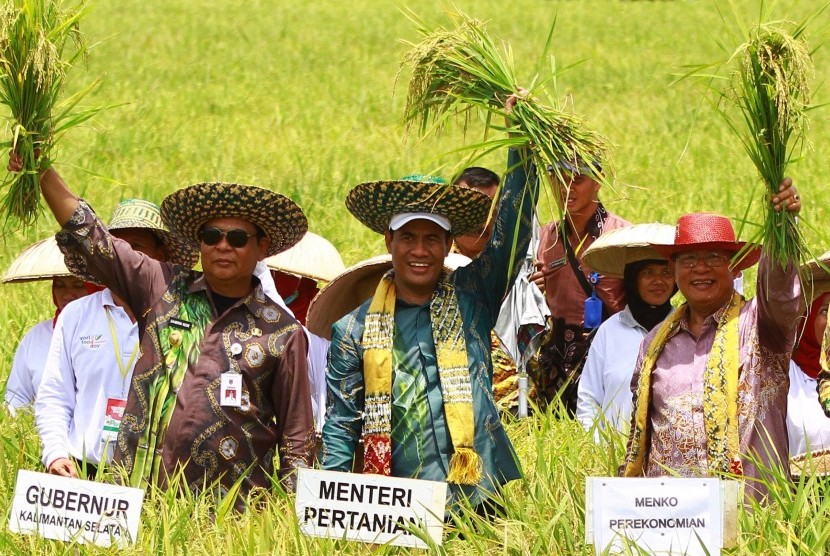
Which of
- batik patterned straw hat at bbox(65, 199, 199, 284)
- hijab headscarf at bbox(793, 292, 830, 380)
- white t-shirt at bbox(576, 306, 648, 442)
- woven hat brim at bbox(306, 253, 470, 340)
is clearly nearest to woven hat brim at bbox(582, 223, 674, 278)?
white t-shirt at bbox(576, 306, 648, 442)

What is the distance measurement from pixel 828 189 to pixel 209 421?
697 cm

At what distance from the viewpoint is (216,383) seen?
4.37m

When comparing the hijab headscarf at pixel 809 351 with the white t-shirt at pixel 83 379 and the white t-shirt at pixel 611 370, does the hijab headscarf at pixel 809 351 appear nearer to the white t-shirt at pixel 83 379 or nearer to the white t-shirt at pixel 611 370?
the white t-shirt at pixel 611 370

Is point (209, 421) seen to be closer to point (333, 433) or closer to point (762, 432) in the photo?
point (333, 433)

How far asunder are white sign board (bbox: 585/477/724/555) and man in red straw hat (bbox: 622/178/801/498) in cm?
30

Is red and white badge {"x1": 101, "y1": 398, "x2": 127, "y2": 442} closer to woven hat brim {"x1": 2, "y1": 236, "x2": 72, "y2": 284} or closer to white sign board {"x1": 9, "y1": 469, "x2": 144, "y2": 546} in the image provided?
white sign board {"x1": 9, "y1": 469, "x2": 144, "y2": 546}

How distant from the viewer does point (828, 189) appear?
10.3 metres

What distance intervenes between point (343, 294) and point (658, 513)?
1.57 metres

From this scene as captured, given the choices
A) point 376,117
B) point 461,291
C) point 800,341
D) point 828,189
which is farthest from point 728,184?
point 461,291

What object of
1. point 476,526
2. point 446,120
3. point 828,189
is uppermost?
→ point 828,189

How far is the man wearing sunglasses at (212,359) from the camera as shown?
4.36 m

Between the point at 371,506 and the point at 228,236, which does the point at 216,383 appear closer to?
the point at 228,236

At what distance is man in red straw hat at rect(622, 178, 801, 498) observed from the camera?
4.08 metres

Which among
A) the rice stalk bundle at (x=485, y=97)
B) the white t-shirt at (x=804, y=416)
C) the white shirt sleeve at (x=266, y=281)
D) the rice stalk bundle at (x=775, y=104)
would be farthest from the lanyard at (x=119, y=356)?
the white t-shirt at (x=804, y=416)
